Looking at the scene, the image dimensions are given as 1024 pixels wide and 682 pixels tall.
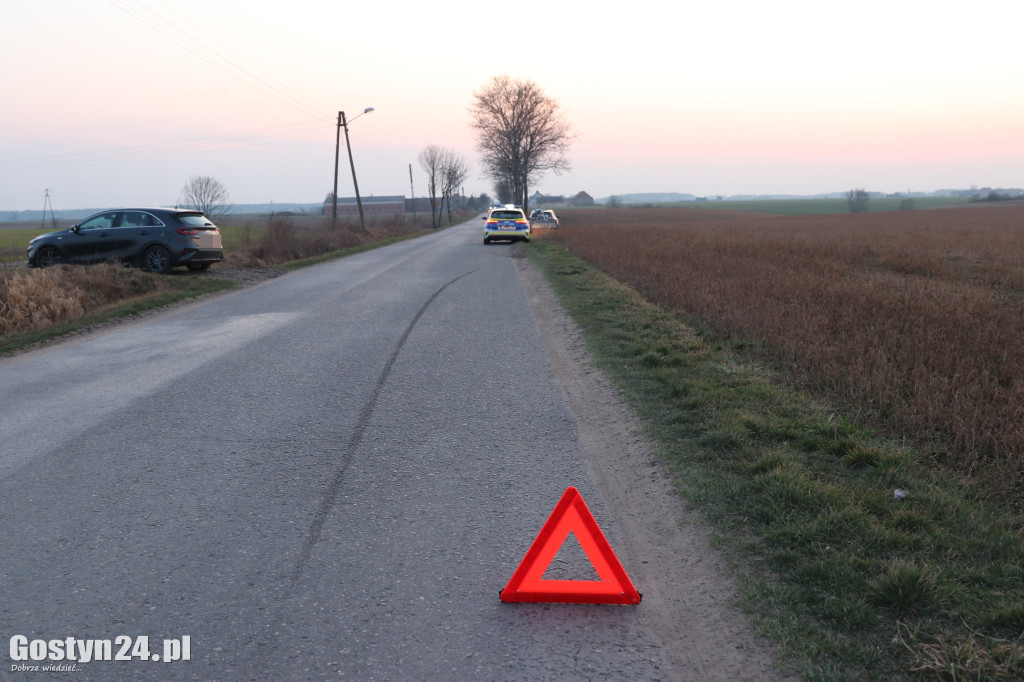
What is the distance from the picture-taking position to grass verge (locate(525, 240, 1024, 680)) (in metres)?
2.72

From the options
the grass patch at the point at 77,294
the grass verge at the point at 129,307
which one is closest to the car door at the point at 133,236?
the grass patch at the point at 77,294

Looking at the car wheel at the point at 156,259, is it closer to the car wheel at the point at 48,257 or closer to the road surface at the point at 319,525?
the car wheel at the point at 48,257

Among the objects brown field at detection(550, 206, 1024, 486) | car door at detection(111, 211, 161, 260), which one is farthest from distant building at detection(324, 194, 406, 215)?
brown field at detection(550, 206, 1024, 486)

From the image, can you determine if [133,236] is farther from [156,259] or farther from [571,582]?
[571,582]

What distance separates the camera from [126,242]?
16.7m

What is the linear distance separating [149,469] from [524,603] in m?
2.99

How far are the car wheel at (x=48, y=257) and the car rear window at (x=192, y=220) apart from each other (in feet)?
9.41

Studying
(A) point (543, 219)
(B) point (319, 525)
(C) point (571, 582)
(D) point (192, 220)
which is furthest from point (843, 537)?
(A) point (543, 219)

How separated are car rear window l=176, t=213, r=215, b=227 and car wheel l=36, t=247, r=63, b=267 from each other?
113 inches

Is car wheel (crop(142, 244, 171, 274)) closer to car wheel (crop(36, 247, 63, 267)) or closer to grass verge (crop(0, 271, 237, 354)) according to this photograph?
grass verge (crop(0, 271, 237, 354))

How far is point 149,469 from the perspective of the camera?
4.81 m

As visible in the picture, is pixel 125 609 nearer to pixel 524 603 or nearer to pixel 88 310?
pixel 524 603

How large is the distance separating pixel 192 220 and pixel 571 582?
16.6 meters

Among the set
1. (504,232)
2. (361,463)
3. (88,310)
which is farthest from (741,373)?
(504,232)
